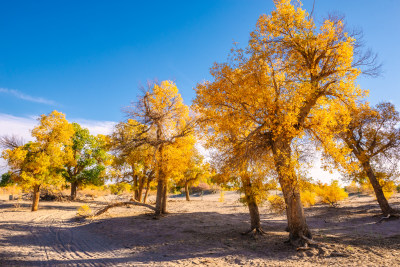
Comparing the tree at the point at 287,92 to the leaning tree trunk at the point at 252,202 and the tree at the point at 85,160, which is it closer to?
the leaning tree trunk at the point at 252,202

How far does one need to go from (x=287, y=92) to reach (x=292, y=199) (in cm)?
426

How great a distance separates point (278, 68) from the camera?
10.2 metres

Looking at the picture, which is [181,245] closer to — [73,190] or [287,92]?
[287,92]

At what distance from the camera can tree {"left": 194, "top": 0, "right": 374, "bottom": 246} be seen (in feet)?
28.3

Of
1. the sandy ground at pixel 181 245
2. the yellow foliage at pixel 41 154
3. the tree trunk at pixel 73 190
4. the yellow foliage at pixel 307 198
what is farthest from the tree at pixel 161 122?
the tree trunk at pixel 73 190

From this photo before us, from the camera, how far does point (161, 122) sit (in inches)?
602

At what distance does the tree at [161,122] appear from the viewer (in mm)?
15086

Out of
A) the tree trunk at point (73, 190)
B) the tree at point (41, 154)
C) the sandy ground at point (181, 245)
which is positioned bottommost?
the sandy ground at point (181, 245)

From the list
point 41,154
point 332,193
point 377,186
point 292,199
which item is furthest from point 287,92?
point 41,154

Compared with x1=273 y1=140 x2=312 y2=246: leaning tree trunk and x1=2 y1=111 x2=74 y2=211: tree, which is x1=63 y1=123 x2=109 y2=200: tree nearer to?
x1=2 y1=111 x2=74 y2=211: tree

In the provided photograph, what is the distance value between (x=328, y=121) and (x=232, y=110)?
3628 millimetres

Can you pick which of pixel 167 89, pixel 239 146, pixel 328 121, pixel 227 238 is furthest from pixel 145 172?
pixel 328 121

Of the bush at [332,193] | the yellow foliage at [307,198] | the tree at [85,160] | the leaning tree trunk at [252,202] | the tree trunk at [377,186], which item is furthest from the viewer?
the tree at [85,160]

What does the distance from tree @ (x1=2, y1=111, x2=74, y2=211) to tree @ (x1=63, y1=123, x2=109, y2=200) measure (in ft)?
23.3
